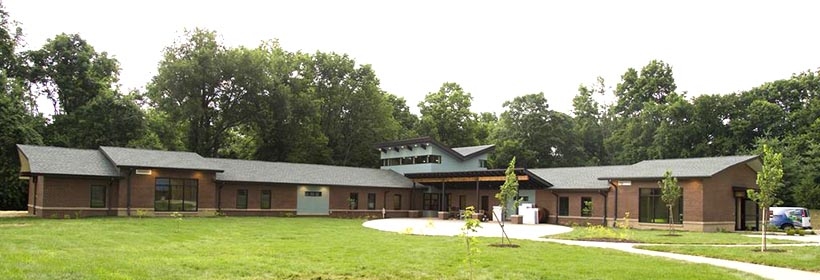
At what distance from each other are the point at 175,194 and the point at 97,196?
4.16m

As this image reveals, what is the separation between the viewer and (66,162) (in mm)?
36031

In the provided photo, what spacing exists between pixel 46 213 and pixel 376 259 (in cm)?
2472

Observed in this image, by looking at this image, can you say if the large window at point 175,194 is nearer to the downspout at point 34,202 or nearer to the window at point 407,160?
the downspout at point 34,202

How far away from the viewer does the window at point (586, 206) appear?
41.2m

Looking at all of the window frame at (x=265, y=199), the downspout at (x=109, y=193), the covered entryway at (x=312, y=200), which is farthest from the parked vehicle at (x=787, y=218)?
the downspout at (x=109, y=193)

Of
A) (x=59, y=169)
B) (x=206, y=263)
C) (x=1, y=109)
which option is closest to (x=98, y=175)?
(x=59, y=169)

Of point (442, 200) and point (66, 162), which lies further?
point (442, 200)

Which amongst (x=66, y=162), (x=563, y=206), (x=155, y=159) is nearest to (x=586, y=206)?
(x=563, y=206)

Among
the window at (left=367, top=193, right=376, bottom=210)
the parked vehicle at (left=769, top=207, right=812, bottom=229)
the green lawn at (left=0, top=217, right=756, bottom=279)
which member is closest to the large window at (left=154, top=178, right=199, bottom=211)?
the window at (left=367, top=193, right=376, bottom=210)

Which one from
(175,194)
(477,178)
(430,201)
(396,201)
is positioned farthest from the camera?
(430,201)

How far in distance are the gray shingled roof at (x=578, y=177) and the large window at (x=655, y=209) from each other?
246cm

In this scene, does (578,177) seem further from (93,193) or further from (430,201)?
(93,193)

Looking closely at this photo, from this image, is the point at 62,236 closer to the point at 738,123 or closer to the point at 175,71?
the point at 175,71

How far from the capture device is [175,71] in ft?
176
